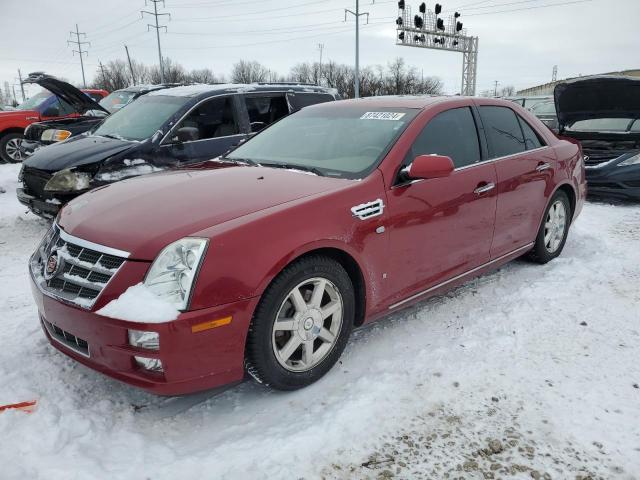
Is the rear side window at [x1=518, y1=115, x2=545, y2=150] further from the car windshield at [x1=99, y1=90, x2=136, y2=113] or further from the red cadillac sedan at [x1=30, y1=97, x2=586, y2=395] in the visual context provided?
the car windshield at [x1=99, y1=90, x2=136, y2=113]

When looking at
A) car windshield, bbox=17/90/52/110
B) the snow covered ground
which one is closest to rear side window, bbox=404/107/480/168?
the snow covered ground

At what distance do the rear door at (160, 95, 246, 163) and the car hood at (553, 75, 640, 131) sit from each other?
5.32m

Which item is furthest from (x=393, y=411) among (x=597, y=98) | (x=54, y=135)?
(x=54, y=135)

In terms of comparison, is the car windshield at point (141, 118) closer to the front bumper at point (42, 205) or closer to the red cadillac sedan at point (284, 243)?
the front bumper at point (42, 205)

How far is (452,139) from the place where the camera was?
142 inches

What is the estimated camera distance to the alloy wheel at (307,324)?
2578 millimetres

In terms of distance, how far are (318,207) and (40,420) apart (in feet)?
5.65

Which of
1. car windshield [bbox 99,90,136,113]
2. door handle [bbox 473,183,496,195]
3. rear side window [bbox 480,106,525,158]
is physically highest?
car windshield [bbox 99,90,136,113]

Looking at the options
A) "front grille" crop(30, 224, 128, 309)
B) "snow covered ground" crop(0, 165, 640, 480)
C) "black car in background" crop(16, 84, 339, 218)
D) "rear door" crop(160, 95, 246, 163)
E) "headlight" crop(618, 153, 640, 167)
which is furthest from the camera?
"headlight" crop(618, 153, 640, 167)

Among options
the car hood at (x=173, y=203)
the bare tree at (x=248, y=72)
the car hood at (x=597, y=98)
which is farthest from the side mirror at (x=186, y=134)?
the bare tree at (x=248, y=72)

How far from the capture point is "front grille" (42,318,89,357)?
2.42 meters

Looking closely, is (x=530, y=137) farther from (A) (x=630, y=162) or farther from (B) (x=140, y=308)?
(A) (x=630, y=162)

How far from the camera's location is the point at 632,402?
2.62 metres

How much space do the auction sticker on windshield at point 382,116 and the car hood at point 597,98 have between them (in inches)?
221
